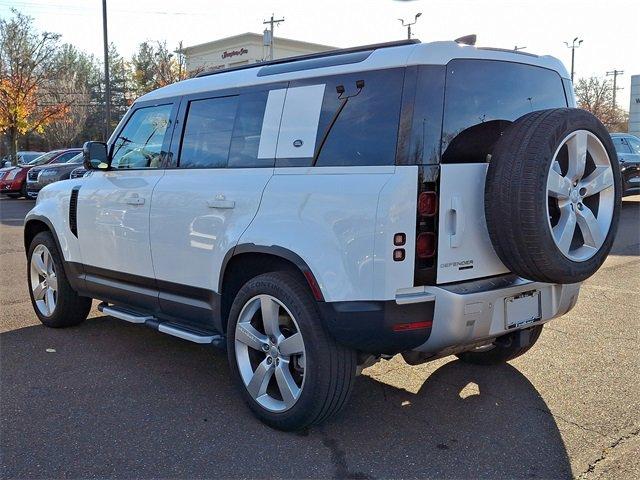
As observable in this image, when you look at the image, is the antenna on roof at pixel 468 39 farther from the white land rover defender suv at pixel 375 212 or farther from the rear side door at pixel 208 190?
the rear side door at pixel 208 190

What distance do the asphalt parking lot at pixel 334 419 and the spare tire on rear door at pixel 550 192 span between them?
95 centimetres

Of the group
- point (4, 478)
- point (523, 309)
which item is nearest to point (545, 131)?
point (523, 309)

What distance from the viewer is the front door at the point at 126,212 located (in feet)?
14.4

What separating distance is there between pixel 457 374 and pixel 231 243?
6.28ft

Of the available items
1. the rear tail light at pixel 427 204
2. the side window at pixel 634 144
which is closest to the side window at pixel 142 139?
the rear tail light at pixel 427 204

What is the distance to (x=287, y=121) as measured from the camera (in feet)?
11.6

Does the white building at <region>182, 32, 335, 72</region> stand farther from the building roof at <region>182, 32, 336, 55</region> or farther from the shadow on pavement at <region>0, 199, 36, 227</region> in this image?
the shadow on pavement at <region>0, 199, 36, 227</region>

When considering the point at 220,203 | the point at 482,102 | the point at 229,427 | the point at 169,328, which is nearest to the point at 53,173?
the point at 169,328

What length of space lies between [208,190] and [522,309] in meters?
2.01

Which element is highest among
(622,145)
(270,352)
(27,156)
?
(622,145)

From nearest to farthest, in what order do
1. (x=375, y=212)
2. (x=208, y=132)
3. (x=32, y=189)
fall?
(x=375, y=212)
(x=208, y=132)
(x=32, y=189)

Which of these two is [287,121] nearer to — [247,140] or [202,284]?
[247,140]

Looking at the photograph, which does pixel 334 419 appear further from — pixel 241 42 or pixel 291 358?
pixel 241 42

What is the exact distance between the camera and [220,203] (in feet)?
12.2
